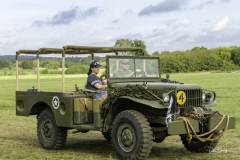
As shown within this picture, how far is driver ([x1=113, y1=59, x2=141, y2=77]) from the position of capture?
989 cm

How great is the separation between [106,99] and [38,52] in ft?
7.82

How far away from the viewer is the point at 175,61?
82562 mm

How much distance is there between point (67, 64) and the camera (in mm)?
10344

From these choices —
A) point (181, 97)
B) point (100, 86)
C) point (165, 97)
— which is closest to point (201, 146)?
point (181, 97)

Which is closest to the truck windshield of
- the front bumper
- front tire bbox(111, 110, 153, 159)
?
front tire bbox(111, 110, 153, 159)

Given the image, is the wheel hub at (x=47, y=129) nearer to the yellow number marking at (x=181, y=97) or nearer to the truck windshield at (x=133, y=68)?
the truck windshield at (x=133, y=68)

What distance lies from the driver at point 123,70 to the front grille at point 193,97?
1.61m

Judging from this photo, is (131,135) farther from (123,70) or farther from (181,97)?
(123,70)

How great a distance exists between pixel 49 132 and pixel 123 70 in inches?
88.3

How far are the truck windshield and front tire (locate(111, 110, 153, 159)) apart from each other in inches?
52.2

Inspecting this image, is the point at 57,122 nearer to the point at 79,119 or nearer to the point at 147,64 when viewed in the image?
the point at 79,119

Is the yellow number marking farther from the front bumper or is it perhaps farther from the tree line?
the tree line

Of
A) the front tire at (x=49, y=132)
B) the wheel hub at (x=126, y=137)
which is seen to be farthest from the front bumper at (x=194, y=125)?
the front tire at (x=49, y=132)

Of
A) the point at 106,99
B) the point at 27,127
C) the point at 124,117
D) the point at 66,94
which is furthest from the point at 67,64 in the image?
the point at 27,127
